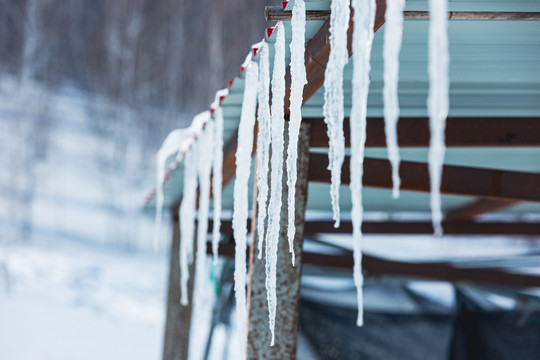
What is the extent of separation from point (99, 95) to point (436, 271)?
15.5m

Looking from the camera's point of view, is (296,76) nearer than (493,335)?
Yes

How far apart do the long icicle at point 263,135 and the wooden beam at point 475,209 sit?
313 cm

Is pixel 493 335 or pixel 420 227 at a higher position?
pixel 420 227

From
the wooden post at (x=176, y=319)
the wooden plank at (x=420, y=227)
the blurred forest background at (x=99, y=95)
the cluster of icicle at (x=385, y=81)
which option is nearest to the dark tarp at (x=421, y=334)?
the wooden plank at (x=420, y=227)

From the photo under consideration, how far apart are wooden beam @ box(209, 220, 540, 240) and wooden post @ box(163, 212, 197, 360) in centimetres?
52

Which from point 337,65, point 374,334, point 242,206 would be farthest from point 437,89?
point 374,334

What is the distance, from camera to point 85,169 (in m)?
20.2

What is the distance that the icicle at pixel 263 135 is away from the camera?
7.70 feet

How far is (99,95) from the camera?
1959 cm

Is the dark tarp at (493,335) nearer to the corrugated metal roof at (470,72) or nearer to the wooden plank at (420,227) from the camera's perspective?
the wooden plank at (420,227)

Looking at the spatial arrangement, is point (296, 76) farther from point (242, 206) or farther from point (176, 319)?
point (176, 319)

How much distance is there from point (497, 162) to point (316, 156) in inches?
69.5

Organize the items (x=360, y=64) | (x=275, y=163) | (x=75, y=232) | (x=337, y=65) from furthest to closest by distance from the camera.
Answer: (x=75, y=232)
(x=275, y=163)
(x=337, y=65)
(x=360, y=64)

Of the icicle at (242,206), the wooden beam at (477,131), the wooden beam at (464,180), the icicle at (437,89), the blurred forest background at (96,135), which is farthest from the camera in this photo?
the blurred forest background at (96,135)
